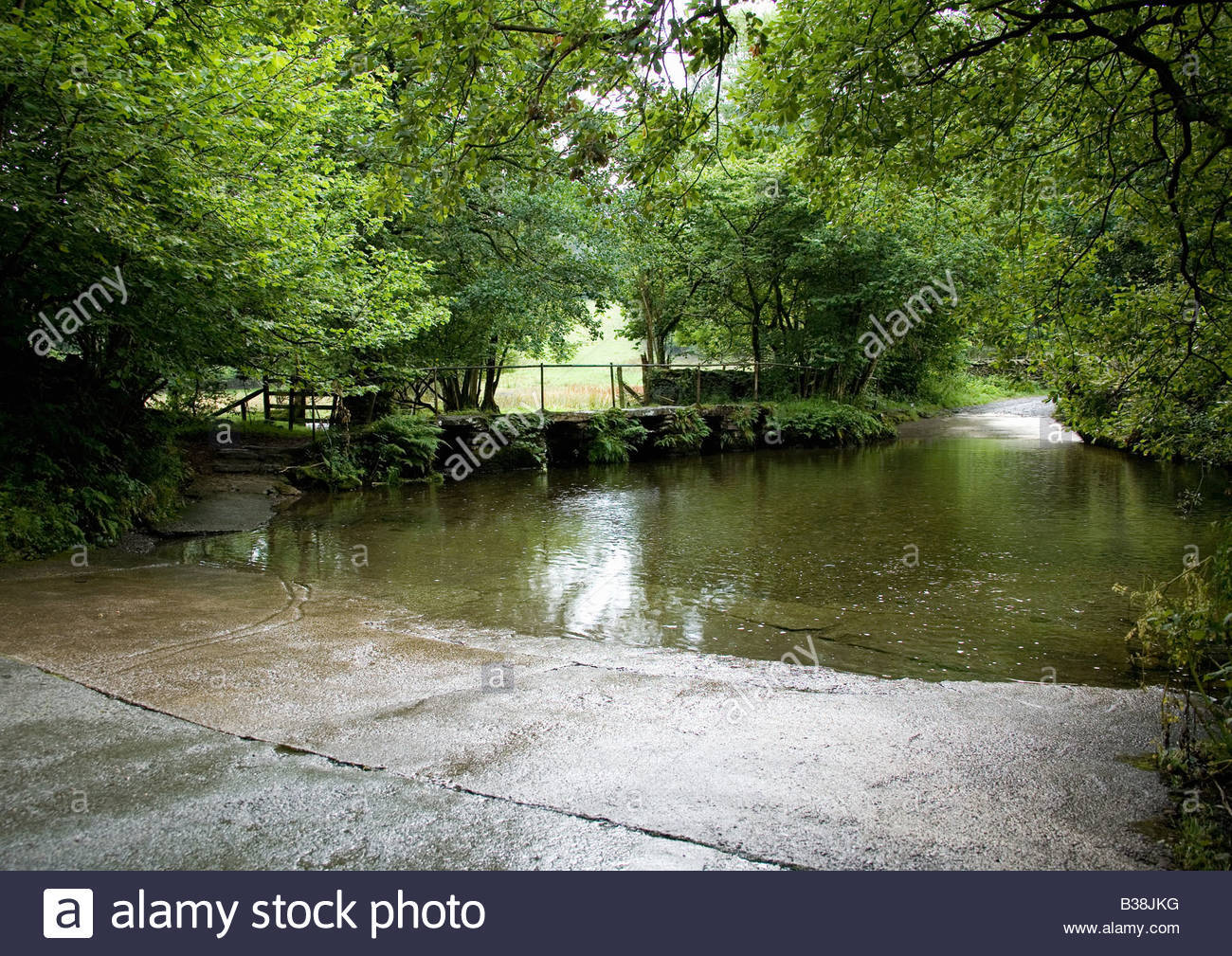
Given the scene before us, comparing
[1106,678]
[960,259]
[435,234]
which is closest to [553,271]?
[435,234]

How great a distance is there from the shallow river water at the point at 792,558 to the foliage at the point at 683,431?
553 cm

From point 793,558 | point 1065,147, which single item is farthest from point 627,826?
point 793,558

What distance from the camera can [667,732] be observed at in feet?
12.5

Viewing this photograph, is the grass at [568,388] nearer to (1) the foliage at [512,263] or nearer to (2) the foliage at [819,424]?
(1) the foliage at [512,263]

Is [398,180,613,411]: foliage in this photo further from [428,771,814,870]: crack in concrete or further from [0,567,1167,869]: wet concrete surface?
[428,771,814,870]: crack in concrete

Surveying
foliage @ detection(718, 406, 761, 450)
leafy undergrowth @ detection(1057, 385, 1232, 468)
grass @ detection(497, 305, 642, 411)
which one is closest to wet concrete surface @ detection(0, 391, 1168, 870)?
leafy undergrowth @ detection(1057, 385, 1232, 468)

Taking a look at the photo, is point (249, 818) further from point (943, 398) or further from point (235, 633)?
point (943, 398)

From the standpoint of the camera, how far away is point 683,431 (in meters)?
24.0

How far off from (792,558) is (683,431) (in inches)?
562

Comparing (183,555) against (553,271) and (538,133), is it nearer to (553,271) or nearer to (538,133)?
(538,133)

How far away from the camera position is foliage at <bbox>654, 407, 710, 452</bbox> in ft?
77.6

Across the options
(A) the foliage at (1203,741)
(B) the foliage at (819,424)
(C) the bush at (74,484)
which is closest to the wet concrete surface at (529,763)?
(A) the foliage at (1203,741)

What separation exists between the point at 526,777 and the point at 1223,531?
13.0 feet

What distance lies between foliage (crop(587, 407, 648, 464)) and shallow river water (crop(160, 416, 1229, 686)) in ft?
12.7
